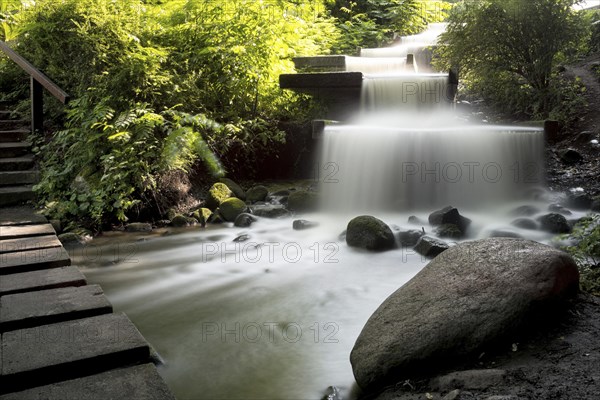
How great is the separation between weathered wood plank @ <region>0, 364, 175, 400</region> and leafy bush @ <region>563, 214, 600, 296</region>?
9.35 ft

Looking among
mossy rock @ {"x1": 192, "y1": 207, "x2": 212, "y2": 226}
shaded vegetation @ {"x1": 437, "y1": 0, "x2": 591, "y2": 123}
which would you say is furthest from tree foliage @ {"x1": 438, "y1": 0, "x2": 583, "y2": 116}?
mossy rock @ {"x1": 192, "y1": 207, "x2": 212, "y2": 226}

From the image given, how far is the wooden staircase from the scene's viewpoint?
6.11 metres

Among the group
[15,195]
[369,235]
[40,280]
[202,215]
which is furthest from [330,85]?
[40,280]

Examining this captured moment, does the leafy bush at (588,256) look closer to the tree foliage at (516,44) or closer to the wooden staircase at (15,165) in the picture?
the tree foliage at (516,44)

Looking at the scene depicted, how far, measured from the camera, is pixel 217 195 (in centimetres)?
715

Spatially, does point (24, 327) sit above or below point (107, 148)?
below

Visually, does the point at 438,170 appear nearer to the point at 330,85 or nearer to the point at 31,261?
the point at 330,85

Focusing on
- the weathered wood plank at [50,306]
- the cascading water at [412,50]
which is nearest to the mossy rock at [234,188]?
the weathered wood plank at [50,306]

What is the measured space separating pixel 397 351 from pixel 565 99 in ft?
23.8

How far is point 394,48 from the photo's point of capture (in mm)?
12562

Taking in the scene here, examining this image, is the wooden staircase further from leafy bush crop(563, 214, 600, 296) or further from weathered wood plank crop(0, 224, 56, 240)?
leafy bush crop(563, 214, 600, 296)

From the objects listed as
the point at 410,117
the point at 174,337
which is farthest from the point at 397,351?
the point at 410,117

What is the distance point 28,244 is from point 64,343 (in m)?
2.07

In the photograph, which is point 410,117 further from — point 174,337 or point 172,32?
point 174,337
